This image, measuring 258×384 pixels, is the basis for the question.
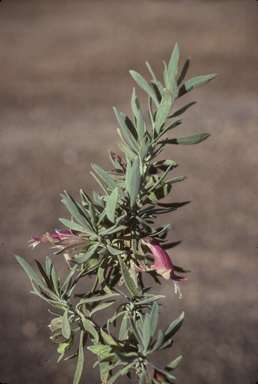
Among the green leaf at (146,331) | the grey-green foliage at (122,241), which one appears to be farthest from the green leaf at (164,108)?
the green leaf at (146,331)

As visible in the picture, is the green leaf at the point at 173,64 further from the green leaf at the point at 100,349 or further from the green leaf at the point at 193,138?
the green leaf at the point at 100,349

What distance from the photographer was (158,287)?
26.7 inches

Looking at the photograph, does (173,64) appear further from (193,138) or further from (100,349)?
(100,349)

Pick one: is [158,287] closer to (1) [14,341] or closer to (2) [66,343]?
(1) [14,341]

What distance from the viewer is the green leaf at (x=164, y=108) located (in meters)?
0.23

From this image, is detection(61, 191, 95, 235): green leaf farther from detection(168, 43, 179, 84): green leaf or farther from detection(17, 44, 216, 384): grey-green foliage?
detection(168, 43, 179, 84): green leaf

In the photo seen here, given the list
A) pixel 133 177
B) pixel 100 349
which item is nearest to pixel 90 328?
pixel 100 349

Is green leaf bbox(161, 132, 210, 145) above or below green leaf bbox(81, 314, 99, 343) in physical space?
above

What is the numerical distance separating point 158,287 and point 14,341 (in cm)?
30

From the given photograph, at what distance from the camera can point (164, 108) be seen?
0.23 m

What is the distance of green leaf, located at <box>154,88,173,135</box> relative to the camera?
0.74ft

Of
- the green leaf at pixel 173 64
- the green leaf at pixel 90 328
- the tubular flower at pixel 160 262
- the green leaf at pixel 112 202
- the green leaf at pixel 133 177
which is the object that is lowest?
the green leaf at pixel 90 328

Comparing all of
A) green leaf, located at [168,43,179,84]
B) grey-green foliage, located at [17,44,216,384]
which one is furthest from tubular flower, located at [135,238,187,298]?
green leaf, located at [168,43,179,84]

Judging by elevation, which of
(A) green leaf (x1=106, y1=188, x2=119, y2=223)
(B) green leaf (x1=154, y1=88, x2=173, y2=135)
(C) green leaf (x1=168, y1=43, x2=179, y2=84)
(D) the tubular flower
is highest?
(C) green leaf (x1=168, y1=43, x2=179, y2=84)
